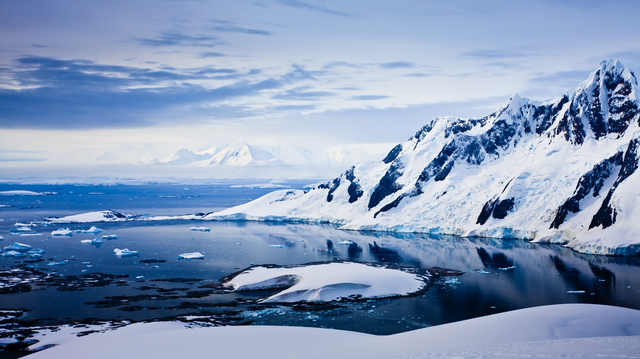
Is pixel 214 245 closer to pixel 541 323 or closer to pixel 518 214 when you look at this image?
pixel 518 214

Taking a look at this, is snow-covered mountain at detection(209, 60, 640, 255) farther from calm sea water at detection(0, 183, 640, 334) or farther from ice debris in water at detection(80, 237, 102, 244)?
ice debris in water at detection(80, 237, 102, 244)

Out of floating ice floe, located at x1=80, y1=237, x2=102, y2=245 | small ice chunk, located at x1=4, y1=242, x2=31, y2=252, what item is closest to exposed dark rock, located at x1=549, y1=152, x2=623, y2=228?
floating ice floe, located at x1=80, y1=237, x2=102, y2=245

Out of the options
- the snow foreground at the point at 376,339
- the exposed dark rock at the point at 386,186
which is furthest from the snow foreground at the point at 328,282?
the exposed dark rock at the point at 386,186

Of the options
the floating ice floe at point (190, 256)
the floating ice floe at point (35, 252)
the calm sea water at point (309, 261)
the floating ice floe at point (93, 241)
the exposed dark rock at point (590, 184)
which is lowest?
the calm sea water at point (309, 261)

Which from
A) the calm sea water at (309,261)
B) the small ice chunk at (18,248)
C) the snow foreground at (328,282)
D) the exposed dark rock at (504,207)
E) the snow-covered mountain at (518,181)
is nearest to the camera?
the calm sea water at (309,261)

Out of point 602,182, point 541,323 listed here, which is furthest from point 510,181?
point 541,323

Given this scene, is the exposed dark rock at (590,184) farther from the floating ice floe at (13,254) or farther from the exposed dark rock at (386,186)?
the floating ice floe at (13,254)

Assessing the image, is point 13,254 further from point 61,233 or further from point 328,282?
point 328,282
